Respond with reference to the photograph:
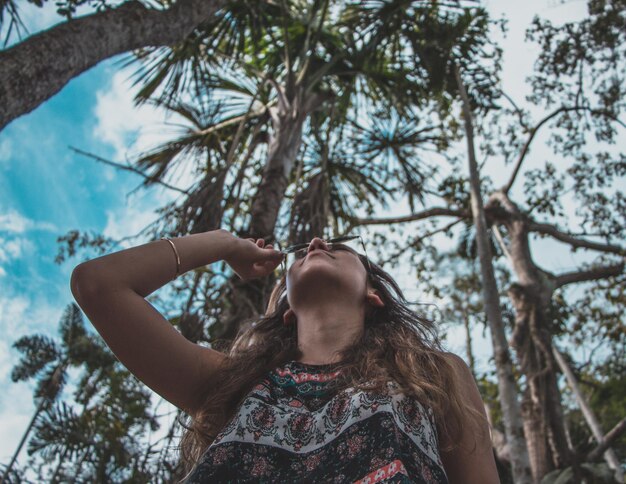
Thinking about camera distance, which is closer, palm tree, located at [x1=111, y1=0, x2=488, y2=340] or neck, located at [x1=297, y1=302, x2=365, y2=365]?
neck, located at [x1=297, y1=302, x2=365, y2=365]

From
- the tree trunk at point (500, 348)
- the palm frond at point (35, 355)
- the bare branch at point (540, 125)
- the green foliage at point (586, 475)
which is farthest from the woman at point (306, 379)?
the palm frond at point (35, 355)

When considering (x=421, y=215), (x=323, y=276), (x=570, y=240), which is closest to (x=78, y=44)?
(x=323, y=276)

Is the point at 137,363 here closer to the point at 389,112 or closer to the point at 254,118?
the point at 254,118

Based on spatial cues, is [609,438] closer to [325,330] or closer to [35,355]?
[325,330]

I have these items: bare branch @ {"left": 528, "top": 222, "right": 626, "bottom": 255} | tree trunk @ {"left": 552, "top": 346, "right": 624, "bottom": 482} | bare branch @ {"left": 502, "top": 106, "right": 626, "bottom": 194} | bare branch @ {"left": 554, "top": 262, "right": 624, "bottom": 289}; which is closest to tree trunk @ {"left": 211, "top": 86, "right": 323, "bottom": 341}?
bare branch @ {"left": 502, "top": 106, "right": 626, "bottom": 194}

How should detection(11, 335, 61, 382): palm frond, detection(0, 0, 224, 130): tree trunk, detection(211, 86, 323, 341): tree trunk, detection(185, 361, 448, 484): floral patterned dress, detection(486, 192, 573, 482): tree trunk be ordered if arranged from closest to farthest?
detection(185, 361, 448, 484): floral patterned dress → detection(0, 0, 224, 130): tree trunk → detection(211, 86, 323, 341): tree trunk → detection(486, 192, 573, 482): tree trunk → detection(11, 335, 61, 382): palm frond

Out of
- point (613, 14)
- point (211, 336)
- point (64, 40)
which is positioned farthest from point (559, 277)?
point (64, 40)

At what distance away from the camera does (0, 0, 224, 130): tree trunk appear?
2.65 meters

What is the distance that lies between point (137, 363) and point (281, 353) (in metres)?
0.49

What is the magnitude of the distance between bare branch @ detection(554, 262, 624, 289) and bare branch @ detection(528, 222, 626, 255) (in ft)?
1.04

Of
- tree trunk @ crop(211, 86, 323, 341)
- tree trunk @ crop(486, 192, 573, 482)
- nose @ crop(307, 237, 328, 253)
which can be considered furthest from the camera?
tree trunk @ crop(486, 192, 573, 482)

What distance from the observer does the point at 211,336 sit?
4.32m

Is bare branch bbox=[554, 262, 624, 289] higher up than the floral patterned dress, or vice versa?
bare branch bbox=[554, 262, 624, 289]

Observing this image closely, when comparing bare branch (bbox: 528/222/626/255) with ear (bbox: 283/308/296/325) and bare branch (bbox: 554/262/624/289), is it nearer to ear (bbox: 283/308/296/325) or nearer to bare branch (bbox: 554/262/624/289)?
bare branch (bbox: 554/262/624/289)
